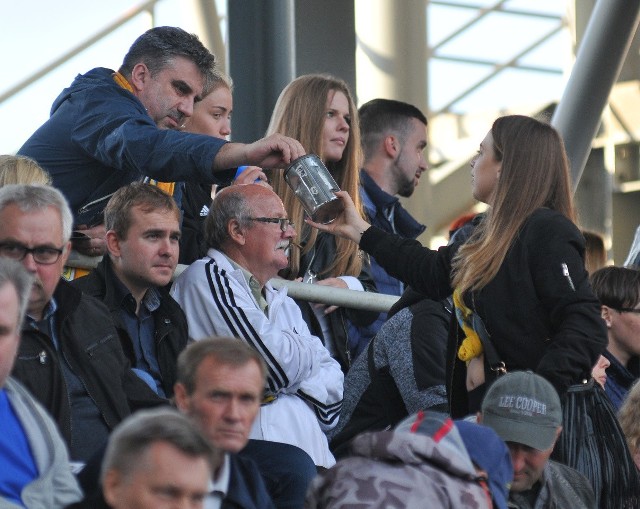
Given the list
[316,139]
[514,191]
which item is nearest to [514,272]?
[514,191]

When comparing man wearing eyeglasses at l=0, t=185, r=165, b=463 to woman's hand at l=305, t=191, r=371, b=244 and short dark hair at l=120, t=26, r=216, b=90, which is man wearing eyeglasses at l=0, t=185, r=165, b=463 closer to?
woman's hand at l=305, t=191, r=371, b=244

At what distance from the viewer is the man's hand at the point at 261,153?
4.59 metres

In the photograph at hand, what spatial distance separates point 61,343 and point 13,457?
0.82 m

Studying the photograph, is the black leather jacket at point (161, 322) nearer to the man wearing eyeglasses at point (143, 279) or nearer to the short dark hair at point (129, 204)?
the man wearing eyeglasses at point (143, 279)

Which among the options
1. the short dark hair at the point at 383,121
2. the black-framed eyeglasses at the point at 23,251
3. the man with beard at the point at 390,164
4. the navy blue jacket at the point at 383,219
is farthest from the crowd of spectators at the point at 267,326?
the short dark hair at the point at 383,121

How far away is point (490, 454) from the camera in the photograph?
3.83 m

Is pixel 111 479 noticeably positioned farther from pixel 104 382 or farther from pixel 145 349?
pixel 145 349

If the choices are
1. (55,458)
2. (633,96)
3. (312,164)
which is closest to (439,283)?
(312,164)

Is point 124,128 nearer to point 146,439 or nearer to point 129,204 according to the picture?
point 129,204

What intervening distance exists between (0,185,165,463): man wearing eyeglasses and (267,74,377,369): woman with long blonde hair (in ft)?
5.42

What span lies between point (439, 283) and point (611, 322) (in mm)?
1722

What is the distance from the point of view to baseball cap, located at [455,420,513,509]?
3803 mm

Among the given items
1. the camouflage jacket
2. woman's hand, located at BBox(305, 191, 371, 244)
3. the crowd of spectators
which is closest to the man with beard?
the crowd of spectators

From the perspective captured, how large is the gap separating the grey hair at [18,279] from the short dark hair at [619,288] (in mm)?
3426
